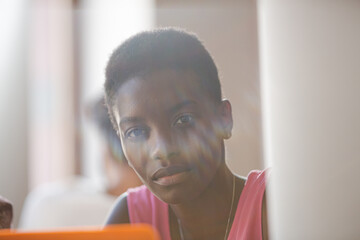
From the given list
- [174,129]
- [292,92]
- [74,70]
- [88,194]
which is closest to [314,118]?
[292,92]

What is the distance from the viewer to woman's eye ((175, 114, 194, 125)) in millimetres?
410

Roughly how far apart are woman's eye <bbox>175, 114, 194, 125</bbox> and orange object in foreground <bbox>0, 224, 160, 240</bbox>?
0.09 meters

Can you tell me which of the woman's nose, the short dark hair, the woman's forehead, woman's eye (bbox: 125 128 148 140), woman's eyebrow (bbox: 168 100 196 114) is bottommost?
the woman's nose

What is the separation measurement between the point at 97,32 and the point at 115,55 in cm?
7

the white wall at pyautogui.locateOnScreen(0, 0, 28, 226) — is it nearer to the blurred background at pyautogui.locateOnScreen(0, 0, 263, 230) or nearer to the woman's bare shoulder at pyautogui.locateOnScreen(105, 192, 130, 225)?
the blurred background at pyautogui.locateOnScreen(0, 0, 263, 230)

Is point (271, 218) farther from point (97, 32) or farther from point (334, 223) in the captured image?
point (97, 32)

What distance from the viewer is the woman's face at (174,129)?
408 mm

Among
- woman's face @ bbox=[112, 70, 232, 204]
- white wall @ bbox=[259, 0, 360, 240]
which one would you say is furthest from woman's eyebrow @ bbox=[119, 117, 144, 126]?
white wall @ bbox=[259, 0, 360, 240]

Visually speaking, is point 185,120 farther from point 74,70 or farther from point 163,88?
point 74,70

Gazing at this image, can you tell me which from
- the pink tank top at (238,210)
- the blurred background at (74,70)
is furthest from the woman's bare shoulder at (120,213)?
the blurred background at (74,70)

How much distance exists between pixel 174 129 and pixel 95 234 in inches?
4.4

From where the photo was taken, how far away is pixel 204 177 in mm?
417

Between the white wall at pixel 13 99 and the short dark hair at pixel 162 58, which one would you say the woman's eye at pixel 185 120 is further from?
→ the white wall at pixel 13 99

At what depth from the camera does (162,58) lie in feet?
1.34
